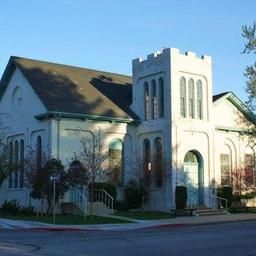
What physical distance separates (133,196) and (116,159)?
9.22 ft

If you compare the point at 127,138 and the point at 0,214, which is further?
the point at 127,138

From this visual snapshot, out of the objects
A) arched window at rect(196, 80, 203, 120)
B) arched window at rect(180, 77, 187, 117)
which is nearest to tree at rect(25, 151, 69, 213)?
arched window at rect(180, 77, 187, 117)

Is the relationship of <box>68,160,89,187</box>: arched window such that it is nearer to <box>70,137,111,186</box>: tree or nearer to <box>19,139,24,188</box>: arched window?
<box>70,137,111,186</box>: tree

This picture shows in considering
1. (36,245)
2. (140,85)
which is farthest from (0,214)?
(36,245)

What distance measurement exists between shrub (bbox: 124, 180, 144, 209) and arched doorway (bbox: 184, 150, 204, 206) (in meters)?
3.15

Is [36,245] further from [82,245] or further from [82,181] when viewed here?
[82,181]

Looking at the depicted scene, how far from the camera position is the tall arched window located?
115ft

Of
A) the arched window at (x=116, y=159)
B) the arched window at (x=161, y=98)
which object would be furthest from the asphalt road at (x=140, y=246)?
the arched window at (x=161, y=98)

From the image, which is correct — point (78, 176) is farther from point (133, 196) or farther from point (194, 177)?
point (194, 177)

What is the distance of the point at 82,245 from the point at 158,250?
264cm

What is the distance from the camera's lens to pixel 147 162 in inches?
1435

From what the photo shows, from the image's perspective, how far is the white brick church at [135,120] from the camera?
3509 centimetres

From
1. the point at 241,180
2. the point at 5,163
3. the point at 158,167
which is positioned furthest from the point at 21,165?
the point at 241,180

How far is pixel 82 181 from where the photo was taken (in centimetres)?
3106
